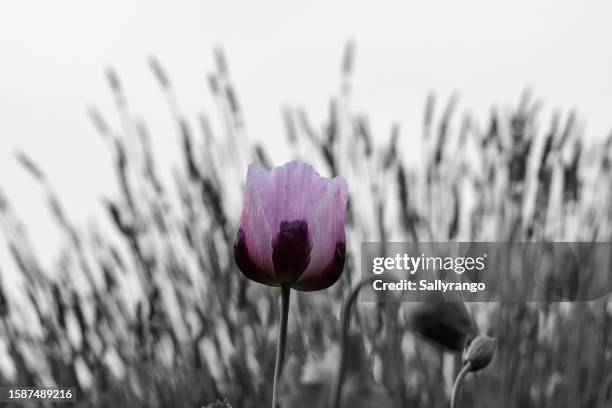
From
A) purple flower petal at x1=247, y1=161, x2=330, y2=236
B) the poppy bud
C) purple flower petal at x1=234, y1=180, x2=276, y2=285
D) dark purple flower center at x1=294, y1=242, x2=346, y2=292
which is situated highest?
purple flower petal at x1=247, y1=161, x2=330, y2=236

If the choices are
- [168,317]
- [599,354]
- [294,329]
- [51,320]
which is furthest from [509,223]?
[51,320]

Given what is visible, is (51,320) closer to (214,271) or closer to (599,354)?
(214,271)

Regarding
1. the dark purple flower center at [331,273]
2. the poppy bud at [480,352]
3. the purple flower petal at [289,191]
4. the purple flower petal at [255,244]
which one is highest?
the purple flower petal at [289,191]

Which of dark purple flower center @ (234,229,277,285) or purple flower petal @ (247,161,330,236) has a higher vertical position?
purple flower petal @ (247,161,330,236)

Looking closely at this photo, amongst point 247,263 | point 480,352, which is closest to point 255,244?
point 247,263

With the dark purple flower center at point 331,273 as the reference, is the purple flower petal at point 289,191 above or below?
above
